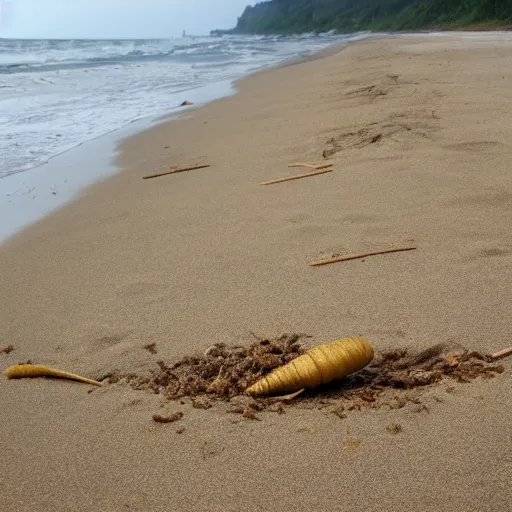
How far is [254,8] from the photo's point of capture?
410 ft

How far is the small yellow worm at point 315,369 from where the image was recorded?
5.12ft

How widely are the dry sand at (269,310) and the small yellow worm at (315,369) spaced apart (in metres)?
0.10

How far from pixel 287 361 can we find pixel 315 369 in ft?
0.59

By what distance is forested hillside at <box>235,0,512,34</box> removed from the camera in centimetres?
3428

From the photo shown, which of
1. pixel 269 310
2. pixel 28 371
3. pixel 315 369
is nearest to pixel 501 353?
pixel 315 369

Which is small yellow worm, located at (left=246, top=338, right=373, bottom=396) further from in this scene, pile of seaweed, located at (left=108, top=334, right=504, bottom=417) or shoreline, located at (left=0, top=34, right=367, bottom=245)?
shoreline, located at (left=0, top=34, right=367, bottom=245)

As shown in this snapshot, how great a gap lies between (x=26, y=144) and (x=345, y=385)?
5.54 meters

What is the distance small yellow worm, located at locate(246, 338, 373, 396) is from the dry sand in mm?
97

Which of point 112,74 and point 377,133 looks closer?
point 377,133

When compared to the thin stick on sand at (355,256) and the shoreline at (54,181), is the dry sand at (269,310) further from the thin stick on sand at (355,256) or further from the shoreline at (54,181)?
the shoreline at (54,181)

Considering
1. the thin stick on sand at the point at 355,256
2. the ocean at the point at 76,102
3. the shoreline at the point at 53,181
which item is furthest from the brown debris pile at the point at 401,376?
the ocean at the point at 76,102

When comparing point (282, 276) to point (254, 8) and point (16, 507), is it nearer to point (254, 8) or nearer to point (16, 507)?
point (16, 507)

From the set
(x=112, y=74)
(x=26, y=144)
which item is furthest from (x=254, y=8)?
(x=26, y=144)

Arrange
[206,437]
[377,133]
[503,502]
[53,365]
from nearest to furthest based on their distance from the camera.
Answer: [503,502], [206,437], [53,365], [377,133]
